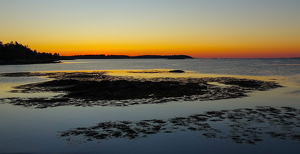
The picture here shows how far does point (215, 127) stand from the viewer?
38.5 ft

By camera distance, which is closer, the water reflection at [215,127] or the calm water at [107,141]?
the calm water at [107,141]

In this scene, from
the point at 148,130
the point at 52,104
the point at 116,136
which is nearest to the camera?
the point at 116,136

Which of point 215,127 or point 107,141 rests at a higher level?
point 215,127

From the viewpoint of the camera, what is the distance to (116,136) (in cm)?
1039

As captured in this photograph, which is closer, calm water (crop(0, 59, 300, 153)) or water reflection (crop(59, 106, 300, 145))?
calm water (crop(0, 59, 300, 153))

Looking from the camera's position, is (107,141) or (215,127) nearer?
(107,141)

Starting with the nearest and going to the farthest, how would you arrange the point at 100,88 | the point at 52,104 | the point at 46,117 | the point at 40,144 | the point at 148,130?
the point at 40,144 < the point at 148,130 < the point at 46,117 < the point at 52,104 < the point at 100,88

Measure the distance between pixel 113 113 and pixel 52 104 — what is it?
6155 millimetres

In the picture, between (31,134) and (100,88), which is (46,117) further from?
(100,88)

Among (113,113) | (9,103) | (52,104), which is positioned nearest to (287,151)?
(113,113)

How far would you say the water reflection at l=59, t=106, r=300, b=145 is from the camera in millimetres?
10352

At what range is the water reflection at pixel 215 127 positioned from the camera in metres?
A: 10.4

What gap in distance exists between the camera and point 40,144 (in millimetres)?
9672

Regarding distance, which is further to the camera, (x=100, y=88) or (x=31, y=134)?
(x=100, y=88)
